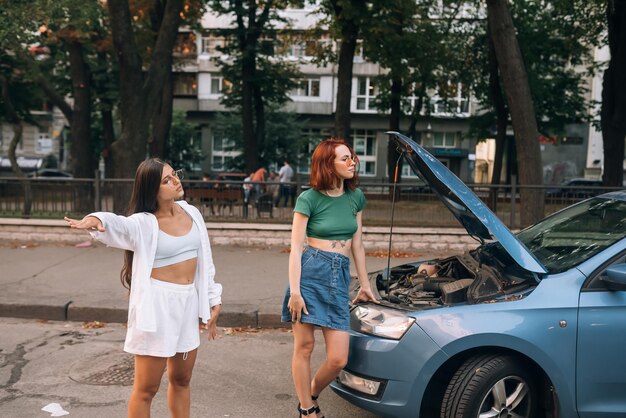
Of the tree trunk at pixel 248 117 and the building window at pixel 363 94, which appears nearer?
the tree trunk at pixel 248 117

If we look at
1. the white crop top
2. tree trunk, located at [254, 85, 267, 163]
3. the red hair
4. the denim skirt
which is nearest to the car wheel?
the denim skirt

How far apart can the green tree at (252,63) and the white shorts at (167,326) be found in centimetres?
2188

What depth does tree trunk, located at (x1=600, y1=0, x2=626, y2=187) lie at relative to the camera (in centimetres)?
1595

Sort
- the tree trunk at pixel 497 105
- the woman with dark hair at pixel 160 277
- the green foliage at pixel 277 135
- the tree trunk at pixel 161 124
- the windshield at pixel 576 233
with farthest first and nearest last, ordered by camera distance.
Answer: the green foliage at pixel 277 135
the tree trunk at pixel 497 105
the tree trunk at pixel 161 124
the windshield at pixel 576 233
the woman with dark hair at pixel 160 277

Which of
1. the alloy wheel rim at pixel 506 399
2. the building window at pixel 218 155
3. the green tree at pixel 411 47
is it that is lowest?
the alloy wheel rim at pixel 506 399

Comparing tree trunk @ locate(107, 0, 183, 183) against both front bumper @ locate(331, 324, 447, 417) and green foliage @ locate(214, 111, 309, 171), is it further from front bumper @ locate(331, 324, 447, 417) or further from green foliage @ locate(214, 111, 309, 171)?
green foliage @ locate(214, 111, 309, 171)

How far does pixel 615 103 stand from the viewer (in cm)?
1645

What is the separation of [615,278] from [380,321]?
1.41m

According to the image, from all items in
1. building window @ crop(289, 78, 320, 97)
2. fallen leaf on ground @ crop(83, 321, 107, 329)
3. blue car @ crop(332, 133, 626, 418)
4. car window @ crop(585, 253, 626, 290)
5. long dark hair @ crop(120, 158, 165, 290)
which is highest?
building window @ crop(289, 78, 320, 97)

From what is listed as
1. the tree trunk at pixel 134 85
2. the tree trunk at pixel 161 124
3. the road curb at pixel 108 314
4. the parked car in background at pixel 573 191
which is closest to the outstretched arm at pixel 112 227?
the road curb at pixel 108 314

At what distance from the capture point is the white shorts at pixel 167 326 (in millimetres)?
3340

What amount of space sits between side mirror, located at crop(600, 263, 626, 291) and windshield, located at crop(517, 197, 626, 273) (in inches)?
10.4

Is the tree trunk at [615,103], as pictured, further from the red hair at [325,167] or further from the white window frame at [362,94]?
the white window frame at [362,94]

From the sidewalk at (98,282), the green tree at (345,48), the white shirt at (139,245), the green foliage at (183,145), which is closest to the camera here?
the white shirt at (139,245)
